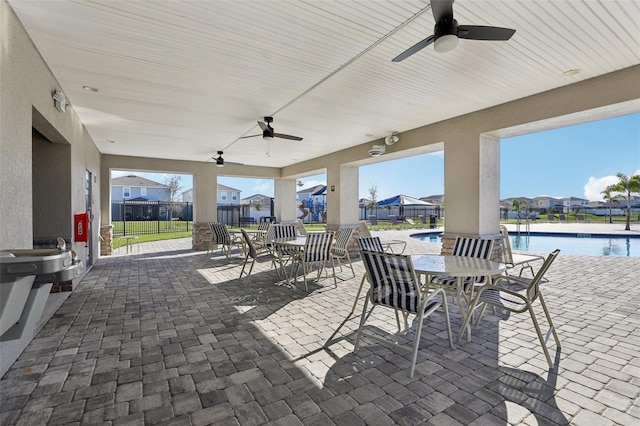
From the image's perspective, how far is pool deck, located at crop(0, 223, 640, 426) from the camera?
6.37ft

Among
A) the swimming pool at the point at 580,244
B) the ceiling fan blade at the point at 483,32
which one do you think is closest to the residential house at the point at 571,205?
the swimming pool at the point at 580,244

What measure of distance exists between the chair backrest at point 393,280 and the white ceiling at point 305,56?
6.85ft

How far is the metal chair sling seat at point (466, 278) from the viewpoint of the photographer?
11.1 ft

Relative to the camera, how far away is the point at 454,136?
584 cm

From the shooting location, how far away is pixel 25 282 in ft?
5.71

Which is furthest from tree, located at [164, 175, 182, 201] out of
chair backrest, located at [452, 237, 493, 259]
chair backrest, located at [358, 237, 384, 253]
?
chair backrest, located at [452, 237, 493, 259]

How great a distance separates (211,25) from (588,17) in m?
3.35

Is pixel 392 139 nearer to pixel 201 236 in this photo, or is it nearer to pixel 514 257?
pixel 514 257

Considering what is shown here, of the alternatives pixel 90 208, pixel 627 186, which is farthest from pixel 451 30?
pixel 627 186

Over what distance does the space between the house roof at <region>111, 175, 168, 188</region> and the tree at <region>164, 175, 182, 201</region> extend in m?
1.07

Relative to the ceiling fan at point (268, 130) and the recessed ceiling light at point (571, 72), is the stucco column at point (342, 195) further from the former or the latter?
the recessed ceiling light at point (571, 72)

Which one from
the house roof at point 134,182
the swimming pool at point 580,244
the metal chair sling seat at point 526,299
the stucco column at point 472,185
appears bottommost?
the swimming pool at point 580,244

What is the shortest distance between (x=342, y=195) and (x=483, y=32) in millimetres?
6699

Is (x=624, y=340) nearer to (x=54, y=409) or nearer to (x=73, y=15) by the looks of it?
(x=54, y=409)
